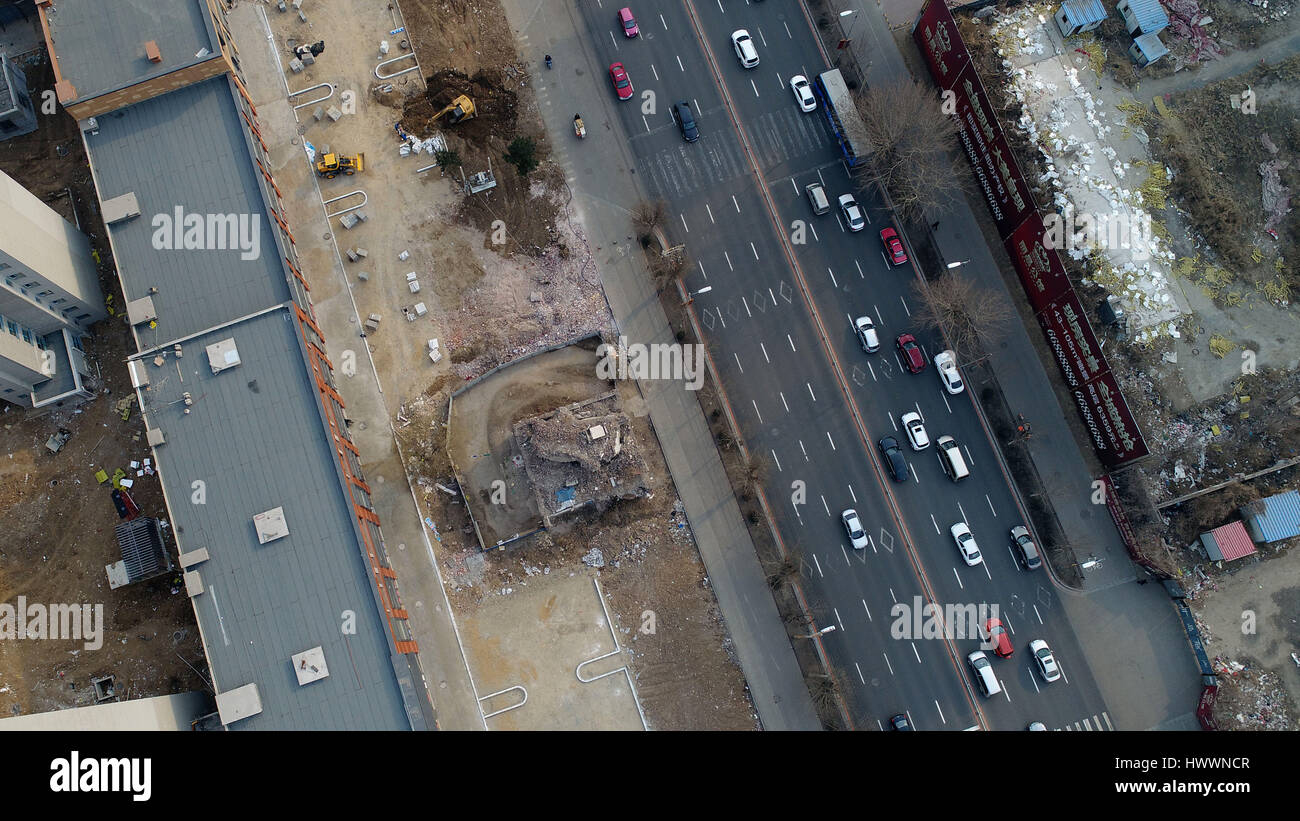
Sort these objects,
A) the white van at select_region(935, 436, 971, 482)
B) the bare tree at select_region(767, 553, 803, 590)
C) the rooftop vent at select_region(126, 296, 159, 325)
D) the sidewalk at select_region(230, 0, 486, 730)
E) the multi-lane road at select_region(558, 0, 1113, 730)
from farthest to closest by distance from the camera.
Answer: the white van at select_region(935, 436, 971, 482) → the multi-lane road at select_region(558, 0, 1113, 730) → the bare tree at select_region(767, 553, 803, 590) → the sidewalk at select_region(230, 0, 486, 730) → the rooftop vent at select_region(126, 296, 159, 325)

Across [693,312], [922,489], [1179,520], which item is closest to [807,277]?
[693,312]

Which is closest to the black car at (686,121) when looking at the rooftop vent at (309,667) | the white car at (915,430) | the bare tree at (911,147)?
the bare tree at (911,147)

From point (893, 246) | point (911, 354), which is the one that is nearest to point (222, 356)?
point (911, 354)

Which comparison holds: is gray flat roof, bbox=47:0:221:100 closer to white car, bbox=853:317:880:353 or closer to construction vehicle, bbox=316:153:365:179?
Result: construction vehicle, bbox=316:153:365:179

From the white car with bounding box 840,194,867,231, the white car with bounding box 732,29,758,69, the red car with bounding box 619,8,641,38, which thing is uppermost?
the red car with bounding box 619,8,641,38

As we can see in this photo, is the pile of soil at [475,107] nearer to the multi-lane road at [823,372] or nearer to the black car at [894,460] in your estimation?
the multi-lane road at [823,372]

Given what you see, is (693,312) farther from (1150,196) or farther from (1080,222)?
(1150,196)

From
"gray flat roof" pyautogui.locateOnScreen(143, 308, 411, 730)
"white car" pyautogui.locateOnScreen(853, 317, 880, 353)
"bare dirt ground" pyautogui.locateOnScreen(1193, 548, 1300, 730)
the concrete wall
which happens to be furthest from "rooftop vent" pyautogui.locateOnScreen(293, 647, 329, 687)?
"bare dirt ground" pyautogui.locateOnScreen(1193, 548, 1300, 730)

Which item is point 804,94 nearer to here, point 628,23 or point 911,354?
point 628,23
